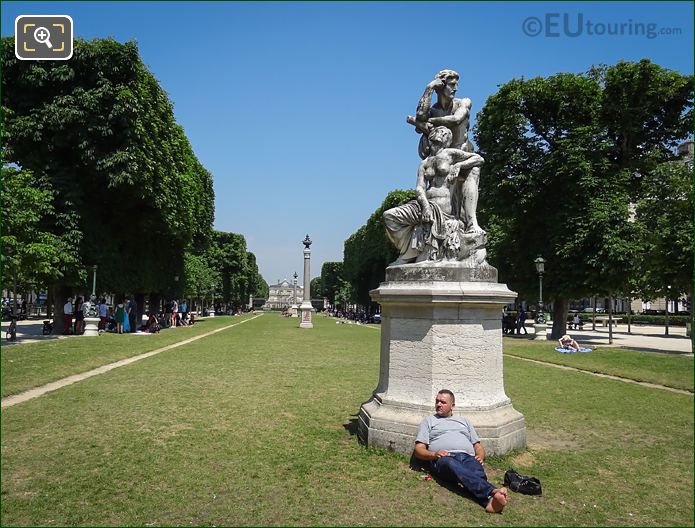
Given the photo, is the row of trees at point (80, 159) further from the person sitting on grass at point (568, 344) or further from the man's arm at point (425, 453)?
the person sitting on grass at point (568, 344)

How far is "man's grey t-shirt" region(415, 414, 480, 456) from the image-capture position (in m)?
5.76

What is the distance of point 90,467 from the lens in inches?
236

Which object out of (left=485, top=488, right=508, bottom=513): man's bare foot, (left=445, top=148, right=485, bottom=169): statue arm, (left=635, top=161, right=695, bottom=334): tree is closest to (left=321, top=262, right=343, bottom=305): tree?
(left=635, top=161, right=695, bottom=334): tree

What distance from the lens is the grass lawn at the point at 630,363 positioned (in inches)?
496

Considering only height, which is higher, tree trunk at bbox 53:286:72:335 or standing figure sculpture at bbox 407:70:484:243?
standing figure sculpture at bbox 407:70:484:243

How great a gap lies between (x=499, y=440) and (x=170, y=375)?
29.0ft

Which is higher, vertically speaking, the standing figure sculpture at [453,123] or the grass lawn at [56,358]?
the standing figure sculpture at [453,123]

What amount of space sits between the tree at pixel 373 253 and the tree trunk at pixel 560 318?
20.7 metres

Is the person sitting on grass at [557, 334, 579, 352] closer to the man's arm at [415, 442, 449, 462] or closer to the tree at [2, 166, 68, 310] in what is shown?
the man's arm at [415, 442, 449, 462]

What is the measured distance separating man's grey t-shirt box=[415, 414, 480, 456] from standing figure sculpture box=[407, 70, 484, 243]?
2.62 metres

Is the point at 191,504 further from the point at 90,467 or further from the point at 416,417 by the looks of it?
the point at 416,417

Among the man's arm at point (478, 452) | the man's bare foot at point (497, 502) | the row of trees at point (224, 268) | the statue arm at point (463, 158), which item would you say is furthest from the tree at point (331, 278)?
the man's bare foot at point (497, 502)

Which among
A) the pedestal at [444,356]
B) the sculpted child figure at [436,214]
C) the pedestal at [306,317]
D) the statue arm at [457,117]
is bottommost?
the pedestal at [306,317]

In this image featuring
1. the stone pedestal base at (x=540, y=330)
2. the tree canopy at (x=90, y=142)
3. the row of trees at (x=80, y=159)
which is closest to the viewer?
the row of trees at (x=80, y=159)
